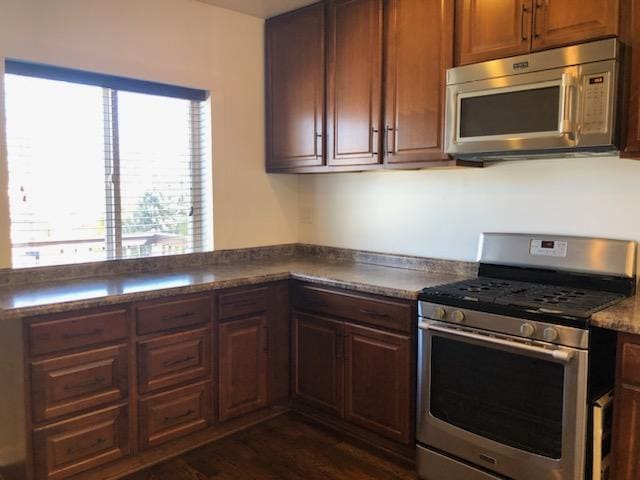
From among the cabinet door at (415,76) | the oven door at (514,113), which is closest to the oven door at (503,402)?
the oven door at (514,113)

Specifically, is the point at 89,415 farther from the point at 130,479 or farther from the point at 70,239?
the point at 70,239

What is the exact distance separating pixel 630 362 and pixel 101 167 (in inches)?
102

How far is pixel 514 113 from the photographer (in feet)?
7.38

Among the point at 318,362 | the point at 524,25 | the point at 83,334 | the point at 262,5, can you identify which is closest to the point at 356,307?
the point at 318,362

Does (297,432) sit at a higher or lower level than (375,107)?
lower

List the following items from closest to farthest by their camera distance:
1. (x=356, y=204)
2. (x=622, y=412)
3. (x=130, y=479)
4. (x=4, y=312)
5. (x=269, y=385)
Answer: (x=622, y=412) < (x=4, y=312) < (x=130, y=479) < (x=269, y=385) < (x=356, y=204)

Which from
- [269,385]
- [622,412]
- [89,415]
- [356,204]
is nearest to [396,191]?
[356,204]

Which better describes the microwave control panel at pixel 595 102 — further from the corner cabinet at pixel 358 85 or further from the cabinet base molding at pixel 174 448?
the cabinet base molding at pixel 174 448

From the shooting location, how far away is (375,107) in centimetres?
283

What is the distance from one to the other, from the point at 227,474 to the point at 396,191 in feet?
5.79

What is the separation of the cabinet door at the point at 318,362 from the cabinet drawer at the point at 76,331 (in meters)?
0.98

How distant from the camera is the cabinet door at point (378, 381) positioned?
8.22ft

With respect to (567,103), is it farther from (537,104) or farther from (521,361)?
(521,361)

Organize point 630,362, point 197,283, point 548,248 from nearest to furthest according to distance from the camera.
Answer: point 630,362
point 548,248
point 197,283
